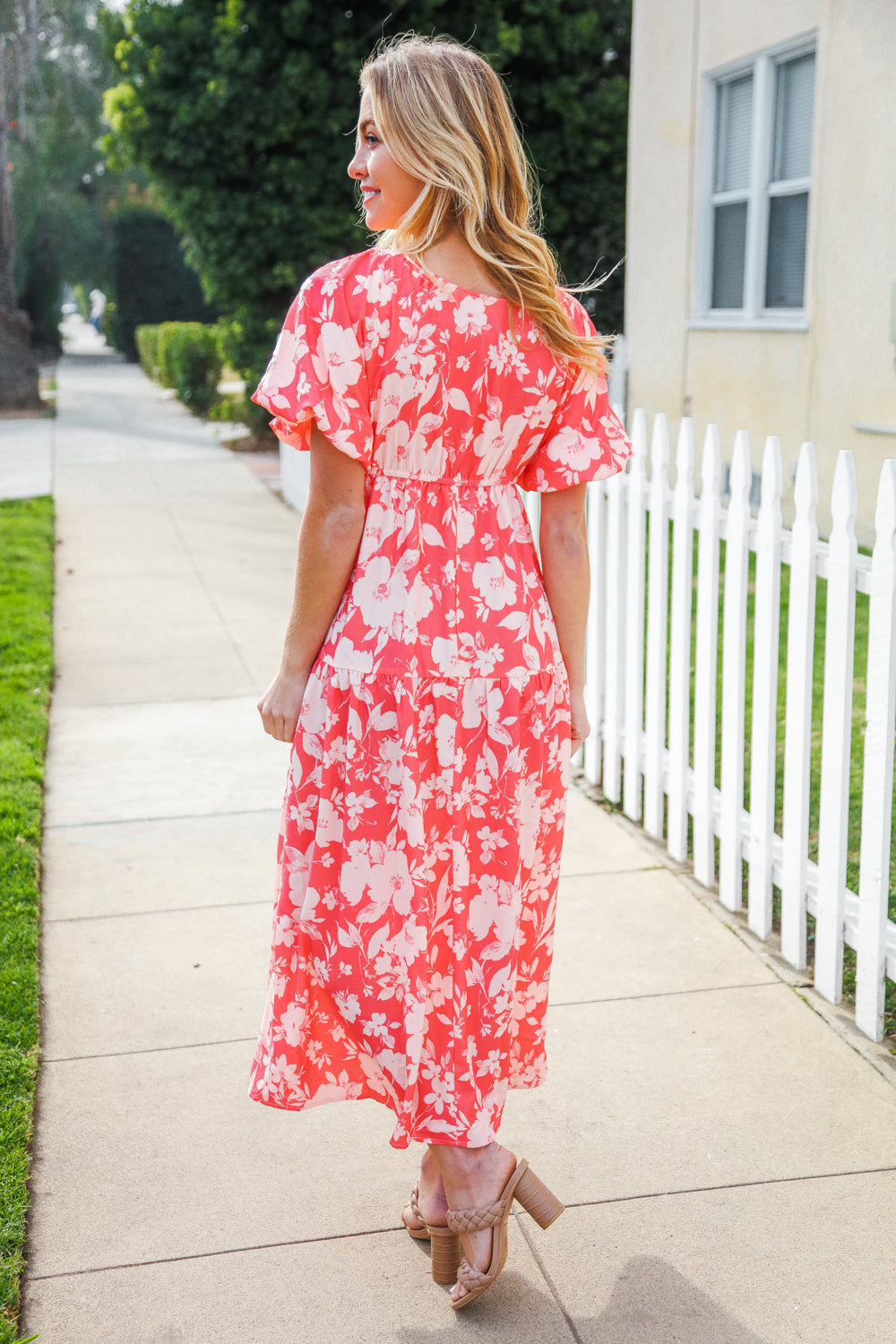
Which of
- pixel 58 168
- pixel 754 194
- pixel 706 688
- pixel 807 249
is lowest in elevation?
pixel 706 688

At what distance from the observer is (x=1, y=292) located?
21.7m

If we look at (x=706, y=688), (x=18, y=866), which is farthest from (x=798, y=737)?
(x=18, y=866)

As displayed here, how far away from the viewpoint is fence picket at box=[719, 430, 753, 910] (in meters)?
3.67

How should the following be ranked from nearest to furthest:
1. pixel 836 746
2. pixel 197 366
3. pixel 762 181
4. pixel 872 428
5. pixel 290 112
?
1. pixel 836 746
2. pixel 872 428
3. pixel 762 181
4. pixel 290 112
5. pixel 197 366

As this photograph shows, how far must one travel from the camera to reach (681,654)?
420 cm

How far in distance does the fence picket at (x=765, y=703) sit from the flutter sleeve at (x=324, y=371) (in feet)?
5.52

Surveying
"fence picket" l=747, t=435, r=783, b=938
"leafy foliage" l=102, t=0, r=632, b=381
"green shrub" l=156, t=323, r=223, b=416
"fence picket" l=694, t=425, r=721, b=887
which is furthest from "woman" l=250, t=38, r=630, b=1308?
"green shrub" l=156, t=323, r=223, b=416

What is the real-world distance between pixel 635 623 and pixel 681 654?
13.0 inches

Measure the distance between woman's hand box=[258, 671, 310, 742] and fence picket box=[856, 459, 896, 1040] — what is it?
1.43m

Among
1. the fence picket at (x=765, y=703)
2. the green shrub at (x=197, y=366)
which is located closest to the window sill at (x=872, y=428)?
the fence picket at (x=765, y=703)

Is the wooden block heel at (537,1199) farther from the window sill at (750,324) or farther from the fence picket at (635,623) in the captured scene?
the window sill at (750,324)

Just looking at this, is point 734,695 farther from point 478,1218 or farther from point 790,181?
point 790,181

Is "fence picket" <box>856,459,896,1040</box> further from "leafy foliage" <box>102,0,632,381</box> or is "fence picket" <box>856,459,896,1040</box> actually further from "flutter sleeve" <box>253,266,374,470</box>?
"leafy foliage" <box>102,0,632,381</box>

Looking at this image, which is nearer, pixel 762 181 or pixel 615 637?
pixel 615 637
